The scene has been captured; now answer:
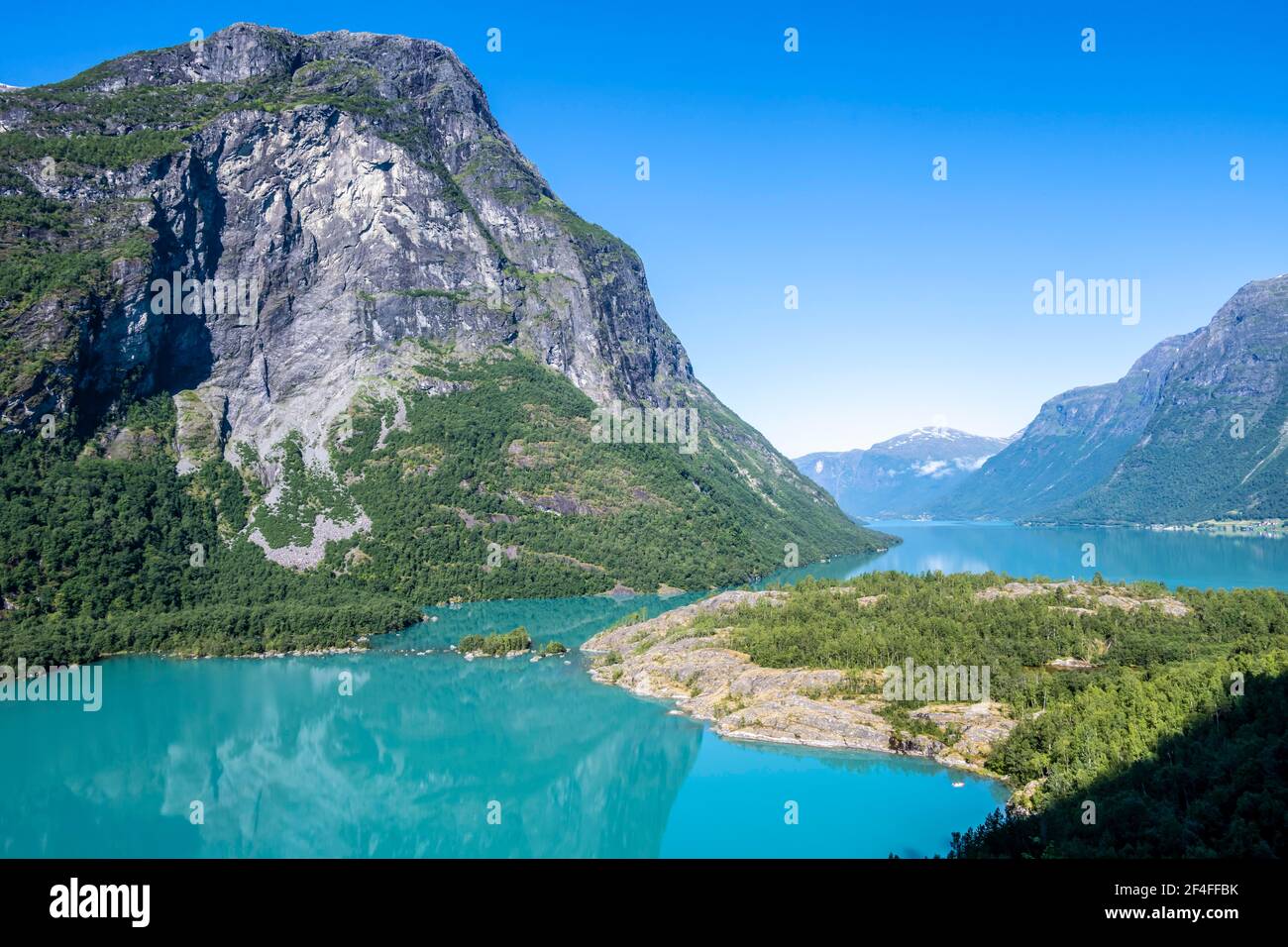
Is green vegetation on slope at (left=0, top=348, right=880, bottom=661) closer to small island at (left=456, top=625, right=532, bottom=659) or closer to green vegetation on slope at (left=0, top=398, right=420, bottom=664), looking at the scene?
green vegetation on slope at (left=0, top=398, right=420, bottom=664)

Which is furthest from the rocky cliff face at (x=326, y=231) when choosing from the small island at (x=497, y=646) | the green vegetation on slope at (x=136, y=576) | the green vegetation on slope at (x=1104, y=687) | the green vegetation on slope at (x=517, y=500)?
the green vegetation on slope at (x=1104, y=687)

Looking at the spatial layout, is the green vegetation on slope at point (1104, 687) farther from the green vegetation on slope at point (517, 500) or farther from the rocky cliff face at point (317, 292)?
the rocky cliff face at point (317, 292)

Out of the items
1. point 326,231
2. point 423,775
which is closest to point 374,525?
point 326,231

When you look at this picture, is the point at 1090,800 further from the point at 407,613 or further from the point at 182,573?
the point at 182,573

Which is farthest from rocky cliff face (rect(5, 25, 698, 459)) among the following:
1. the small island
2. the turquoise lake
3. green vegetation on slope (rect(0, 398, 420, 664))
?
the small island
